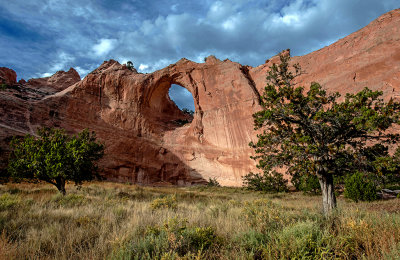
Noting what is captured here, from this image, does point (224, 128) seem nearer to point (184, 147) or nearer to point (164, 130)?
point (184, 147)

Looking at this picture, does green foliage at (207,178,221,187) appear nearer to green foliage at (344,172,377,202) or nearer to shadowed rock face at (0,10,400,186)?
shadowed rock face at (0,10,400,186)

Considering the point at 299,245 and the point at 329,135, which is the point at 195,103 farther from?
the point at 299,245

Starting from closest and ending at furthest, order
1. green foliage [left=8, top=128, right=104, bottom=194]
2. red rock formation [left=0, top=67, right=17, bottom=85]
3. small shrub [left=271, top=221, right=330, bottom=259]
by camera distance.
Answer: small shrub [left=271, top=221, right=330, bottom=259], green foliage [left=8, top=128, right=104, bottom=194], red rock formation [left=0, top=67, right=17, bottom=85]

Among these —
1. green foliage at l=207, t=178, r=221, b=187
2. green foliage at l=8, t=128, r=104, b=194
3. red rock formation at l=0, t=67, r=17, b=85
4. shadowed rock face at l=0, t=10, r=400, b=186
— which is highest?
red rock formation at l=0, t=67, r=17, b=85

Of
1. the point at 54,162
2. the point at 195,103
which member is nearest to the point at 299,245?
the point at 54,162

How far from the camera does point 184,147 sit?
3691 centimetres

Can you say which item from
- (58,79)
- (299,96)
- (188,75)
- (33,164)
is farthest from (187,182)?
(58,79)

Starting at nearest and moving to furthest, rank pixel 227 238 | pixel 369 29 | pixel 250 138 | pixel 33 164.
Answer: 1. pixel 227 238
2. pixel 33 164
3. pixel 369 29
4. pixel 250 138

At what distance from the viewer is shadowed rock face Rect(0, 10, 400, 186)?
27.0 m

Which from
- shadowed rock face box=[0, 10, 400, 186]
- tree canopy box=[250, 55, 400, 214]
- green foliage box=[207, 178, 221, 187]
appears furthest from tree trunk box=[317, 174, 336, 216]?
green foliage box=[207, 178, 221, 187]

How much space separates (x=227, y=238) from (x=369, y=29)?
38953 mm

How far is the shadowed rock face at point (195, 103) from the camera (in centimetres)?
2700

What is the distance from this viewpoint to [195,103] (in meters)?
40.3

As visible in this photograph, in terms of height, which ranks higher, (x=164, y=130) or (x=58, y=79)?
(x=58, y=79)
